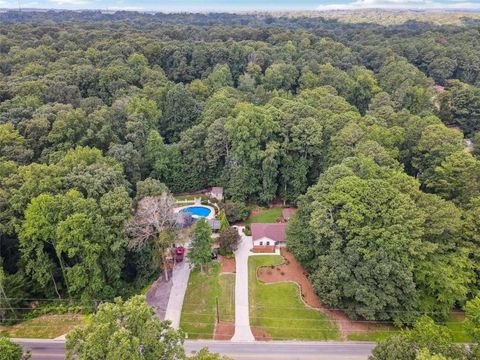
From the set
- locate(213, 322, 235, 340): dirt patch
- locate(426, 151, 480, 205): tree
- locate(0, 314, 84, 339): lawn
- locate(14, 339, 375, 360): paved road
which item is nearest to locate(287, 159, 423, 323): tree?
locate(14, 339, 375, 360): paved road

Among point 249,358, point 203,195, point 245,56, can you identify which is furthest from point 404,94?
point 249,358

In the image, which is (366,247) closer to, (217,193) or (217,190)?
(217,193)

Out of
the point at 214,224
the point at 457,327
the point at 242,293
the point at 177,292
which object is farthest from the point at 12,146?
the point at 457,327

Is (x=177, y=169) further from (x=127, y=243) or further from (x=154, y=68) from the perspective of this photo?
(x=154, y=68)

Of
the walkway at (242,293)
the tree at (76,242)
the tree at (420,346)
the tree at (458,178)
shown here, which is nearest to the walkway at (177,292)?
the walkway at (242,293)

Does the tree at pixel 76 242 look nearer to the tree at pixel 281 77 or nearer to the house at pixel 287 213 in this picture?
the house at pixel 287 213

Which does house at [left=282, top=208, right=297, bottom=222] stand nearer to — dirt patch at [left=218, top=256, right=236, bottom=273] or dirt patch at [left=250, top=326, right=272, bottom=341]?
dirt patch at [left=218, top=256, right=236, bottom=273]

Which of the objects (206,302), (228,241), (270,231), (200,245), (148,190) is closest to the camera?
(206,302)
